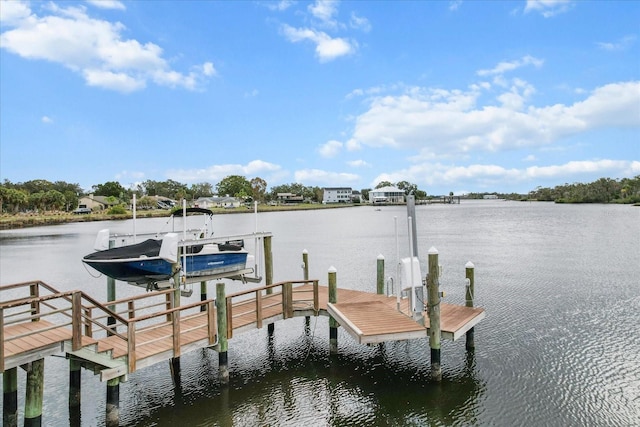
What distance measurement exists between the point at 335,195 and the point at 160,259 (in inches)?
6729

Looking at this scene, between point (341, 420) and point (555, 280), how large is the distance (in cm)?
1783

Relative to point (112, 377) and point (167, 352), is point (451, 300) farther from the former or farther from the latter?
point (112, 377)

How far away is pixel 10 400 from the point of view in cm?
813

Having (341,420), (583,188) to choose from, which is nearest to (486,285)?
(341,420)

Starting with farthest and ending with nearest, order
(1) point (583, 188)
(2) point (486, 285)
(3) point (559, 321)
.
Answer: (1) point (583, 188) → (2) point (486, 285) → (3) point (559, 321)

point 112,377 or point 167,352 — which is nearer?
point 112,377

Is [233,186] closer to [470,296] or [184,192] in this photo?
[184,192]

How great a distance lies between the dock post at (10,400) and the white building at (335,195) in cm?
17208

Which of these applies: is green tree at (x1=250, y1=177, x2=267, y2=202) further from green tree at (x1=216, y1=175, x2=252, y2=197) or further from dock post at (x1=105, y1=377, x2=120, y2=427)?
dock post at (x1=105, y1=377, x2=120, y2=427)

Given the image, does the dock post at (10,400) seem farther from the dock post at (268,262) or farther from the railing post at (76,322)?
the dock post at (268,262)

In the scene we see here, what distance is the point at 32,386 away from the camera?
23.9 ft

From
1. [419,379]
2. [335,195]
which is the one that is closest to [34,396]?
[419,379]

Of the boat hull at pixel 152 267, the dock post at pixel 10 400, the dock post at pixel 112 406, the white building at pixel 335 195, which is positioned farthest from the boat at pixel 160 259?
the white building at pixel 335 195

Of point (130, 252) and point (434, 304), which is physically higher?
point (130, 252)
